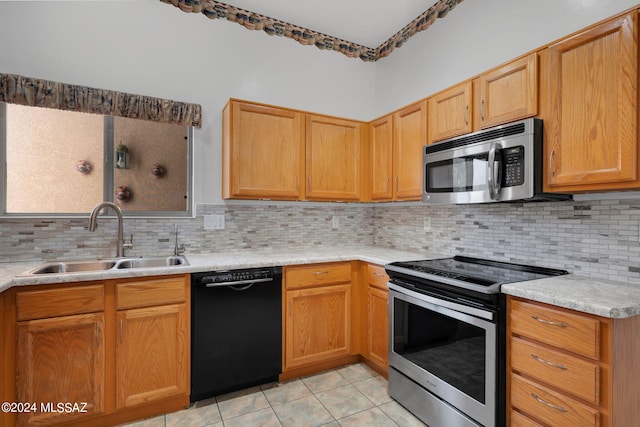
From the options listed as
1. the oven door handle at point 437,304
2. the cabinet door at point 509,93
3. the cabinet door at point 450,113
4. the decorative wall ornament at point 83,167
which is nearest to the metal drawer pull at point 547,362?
the oven door handle at point 437,304

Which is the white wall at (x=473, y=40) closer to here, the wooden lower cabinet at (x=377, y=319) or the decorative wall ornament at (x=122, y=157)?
the wooden lower cabinet at (x=377, y=319)

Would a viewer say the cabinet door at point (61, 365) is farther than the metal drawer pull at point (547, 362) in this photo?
Yes

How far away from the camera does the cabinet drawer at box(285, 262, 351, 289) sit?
7.88 ft

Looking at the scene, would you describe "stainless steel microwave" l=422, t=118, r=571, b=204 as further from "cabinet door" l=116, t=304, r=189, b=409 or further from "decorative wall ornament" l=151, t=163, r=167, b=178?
"decorative wall ornament" l=151, t=163, r=167, b=178

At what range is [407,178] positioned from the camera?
264 centimetres

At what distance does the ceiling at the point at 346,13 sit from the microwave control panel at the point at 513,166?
1.74 meters

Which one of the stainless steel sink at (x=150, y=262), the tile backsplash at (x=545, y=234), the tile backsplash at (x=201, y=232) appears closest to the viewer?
the tile backsplash at (x=545, y=234)

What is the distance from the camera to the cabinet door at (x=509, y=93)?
1.77m

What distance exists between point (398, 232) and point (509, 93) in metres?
1.58

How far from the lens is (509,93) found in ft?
6.20

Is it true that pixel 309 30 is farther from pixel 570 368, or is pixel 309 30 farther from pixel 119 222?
pixel 570 368

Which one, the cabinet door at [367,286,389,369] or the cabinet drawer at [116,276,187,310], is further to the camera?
the cabinet door at [367,286,389,369]

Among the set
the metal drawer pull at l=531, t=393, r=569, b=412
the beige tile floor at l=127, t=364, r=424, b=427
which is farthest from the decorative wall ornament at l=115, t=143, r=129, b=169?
the metal drawer pull at l=531, t=393, r=569, b=412

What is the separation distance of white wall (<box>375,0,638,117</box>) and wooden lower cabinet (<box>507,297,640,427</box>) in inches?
64.2
